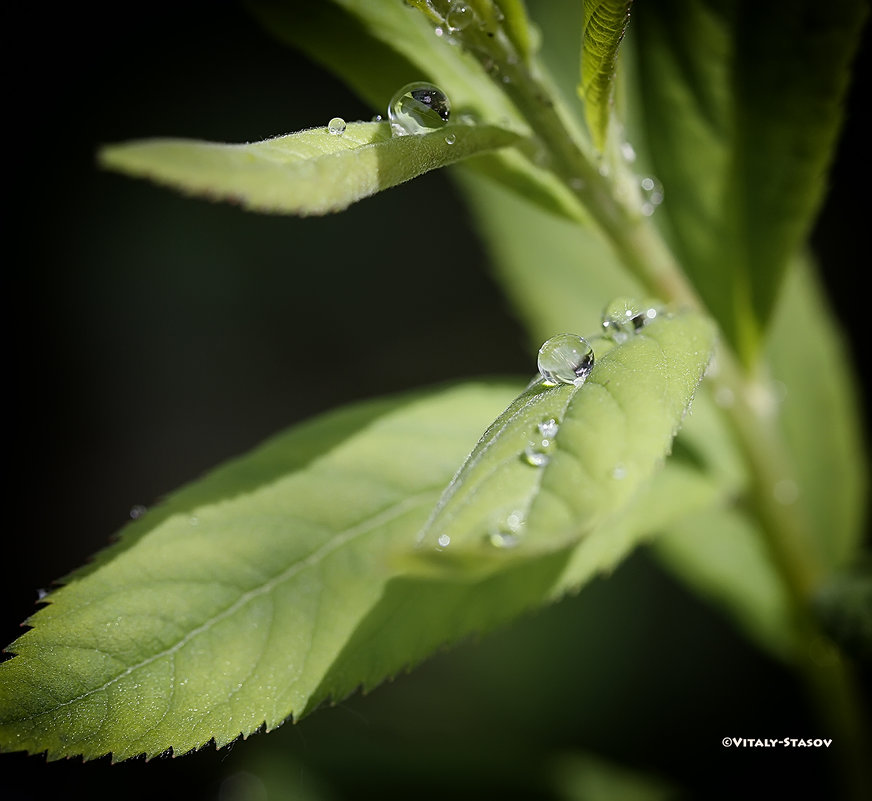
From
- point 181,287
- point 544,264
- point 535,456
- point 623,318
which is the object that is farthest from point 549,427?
point 181,287

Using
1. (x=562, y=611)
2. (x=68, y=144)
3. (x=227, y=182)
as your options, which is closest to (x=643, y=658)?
(x=562, y=611)

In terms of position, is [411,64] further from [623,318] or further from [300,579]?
[300,579]

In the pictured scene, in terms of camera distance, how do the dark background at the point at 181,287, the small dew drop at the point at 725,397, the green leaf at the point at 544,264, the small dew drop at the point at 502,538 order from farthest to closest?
the dark background at the point at 181,287 < the green leaf at the point at 544,264 < the small dew drop at the point at 725,397 < the small dew drop at the point at 502,538

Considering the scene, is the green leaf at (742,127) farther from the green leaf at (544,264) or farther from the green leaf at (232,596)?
the green leaf at (232,596)

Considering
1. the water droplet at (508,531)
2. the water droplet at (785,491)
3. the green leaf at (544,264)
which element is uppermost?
the water droplet at (508,531)

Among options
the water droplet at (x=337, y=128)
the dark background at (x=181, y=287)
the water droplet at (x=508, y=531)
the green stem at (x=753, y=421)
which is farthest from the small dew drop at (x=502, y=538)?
the dark background at (x=181, y=287)
